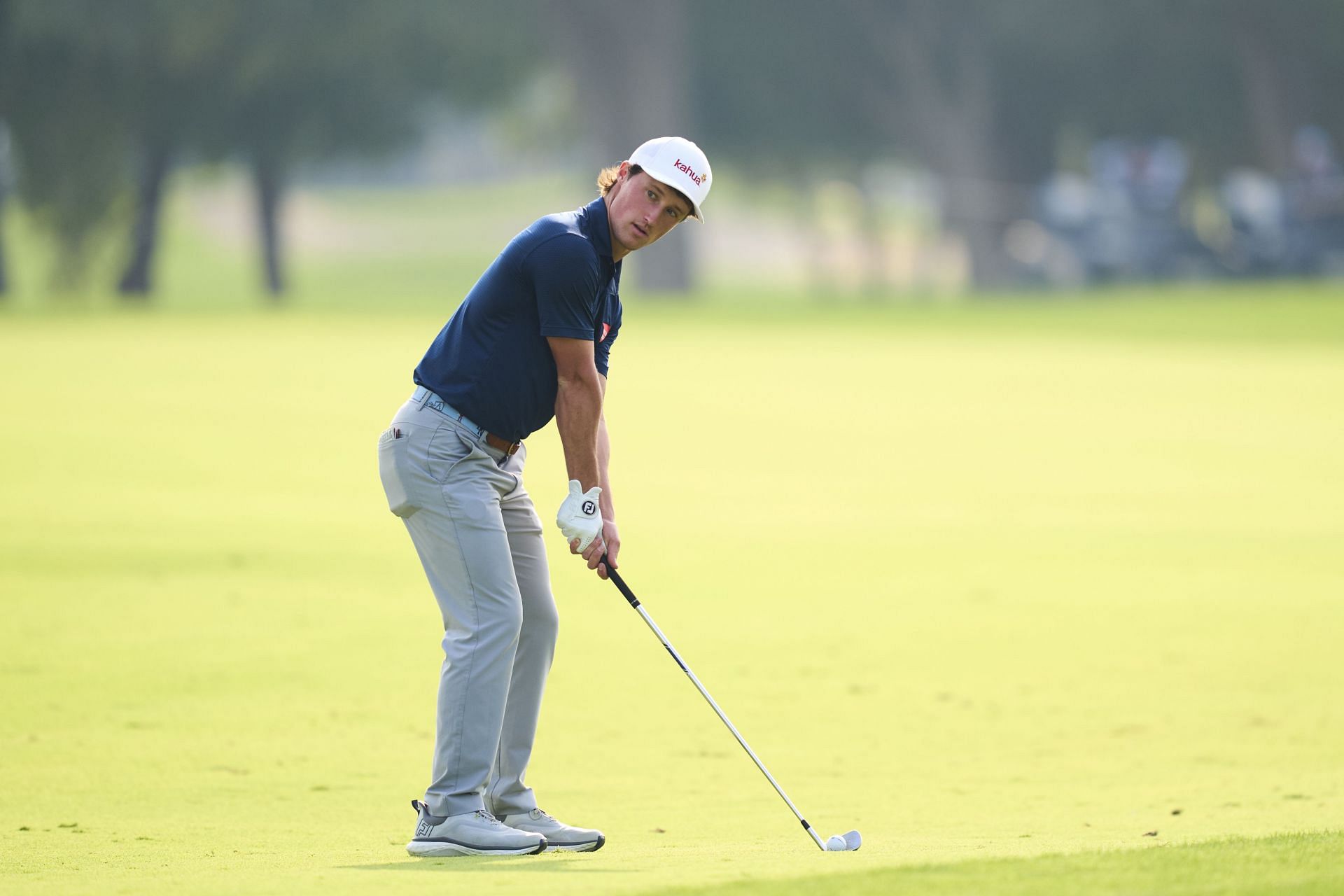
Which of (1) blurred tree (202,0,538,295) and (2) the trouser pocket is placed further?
(1) blurred tree (202,0,538,295)

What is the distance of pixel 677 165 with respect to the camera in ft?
19.2

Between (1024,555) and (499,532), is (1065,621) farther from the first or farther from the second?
(499,532)

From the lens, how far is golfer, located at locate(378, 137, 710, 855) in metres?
5.81

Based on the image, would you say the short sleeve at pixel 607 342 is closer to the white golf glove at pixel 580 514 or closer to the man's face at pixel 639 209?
the man's face at pixel 639 209

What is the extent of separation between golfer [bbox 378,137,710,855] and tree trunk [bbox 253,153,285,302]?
5135 centimetres

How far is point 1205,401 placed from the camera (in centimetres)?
2188

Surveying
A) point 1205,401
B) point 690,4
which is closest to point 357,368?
point 1205,401

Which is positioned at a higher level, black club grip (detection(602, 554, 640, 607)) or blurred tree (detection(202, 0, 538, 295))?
blurred tree (detection(202, 0, 538, 295))

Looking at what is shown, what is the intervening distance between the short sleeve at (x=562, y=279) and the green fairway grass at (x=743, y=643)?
148 centimetres

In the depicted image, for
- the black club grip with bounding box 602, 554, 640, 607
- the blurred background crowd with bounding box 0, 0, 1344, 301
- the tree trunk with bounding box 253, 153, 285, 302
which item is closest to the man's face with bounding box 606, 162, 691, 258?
the black club grip with bounding box 602, 554, 640, 607

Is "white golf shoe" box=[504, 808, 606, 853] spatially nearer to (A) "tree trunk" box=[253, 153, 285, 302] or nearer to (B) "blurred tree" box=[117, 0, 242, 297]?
(B) "blurred tree" box=[117, 0, 242, 297]

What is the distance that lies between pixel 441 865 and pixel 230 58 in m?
45.8

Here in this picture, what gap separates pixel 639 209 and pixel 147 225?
48.7 metres

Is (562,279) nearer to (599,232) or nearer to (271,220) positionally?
(599,232)
